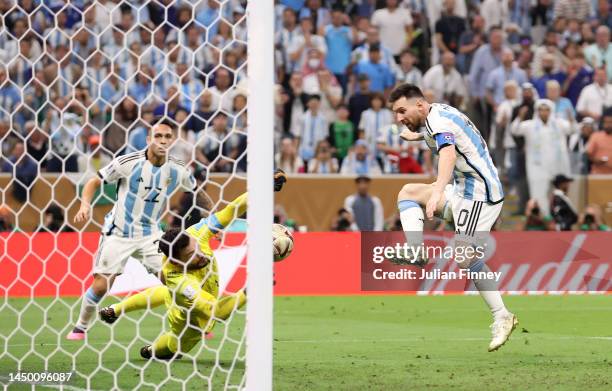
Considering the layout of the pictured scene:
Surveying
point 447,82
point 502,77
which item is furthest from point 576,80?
point 447,82

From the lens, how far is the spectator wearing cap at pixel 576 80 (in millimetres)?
18303

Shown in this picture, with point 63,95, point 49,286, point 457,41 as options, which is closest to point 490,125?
point 457,41

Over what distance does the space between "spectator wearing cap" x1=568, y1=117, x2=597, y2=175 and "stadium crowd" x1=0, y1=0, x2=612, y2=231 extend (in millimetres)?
24

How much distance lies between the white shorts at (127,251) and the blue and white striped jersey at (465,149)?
→ 2.99m

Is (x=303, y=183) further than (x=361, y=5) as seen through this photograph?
No

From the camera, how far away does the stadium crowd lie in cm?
1433

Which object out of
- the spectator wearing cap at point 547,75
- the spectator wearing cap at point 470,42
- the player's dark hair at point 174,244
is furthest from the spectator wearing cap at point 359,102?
the player's dark hair at point 174,244

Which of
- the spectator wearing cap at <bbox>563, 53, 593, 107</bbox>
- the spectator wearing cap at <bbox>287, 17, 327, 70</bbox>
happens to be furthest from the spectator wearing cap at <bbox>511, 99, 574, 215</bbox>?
the spectator wearing cap at <bbox>287, 17, 327, 70</bbox>

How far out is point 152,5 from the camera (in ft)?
52.8

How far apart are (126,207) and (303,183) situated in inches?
221

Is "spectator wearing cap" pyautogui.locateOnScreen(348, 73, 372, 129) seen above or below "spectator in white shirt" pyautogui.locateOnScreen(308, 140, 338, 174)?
above

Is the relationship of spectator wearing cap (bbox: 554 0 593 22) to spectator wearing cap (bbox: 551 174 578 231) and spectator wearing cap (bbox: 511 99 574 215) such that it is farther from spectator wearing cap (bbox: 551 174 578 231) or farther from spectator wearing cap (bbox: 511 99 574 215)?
spectator wearing cap (bbox: 551 174 578 231)

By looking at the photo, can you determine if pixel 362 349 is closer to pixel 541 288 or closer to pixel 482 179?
pixel 482 179

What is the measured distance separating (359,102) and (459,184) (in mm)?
8710
